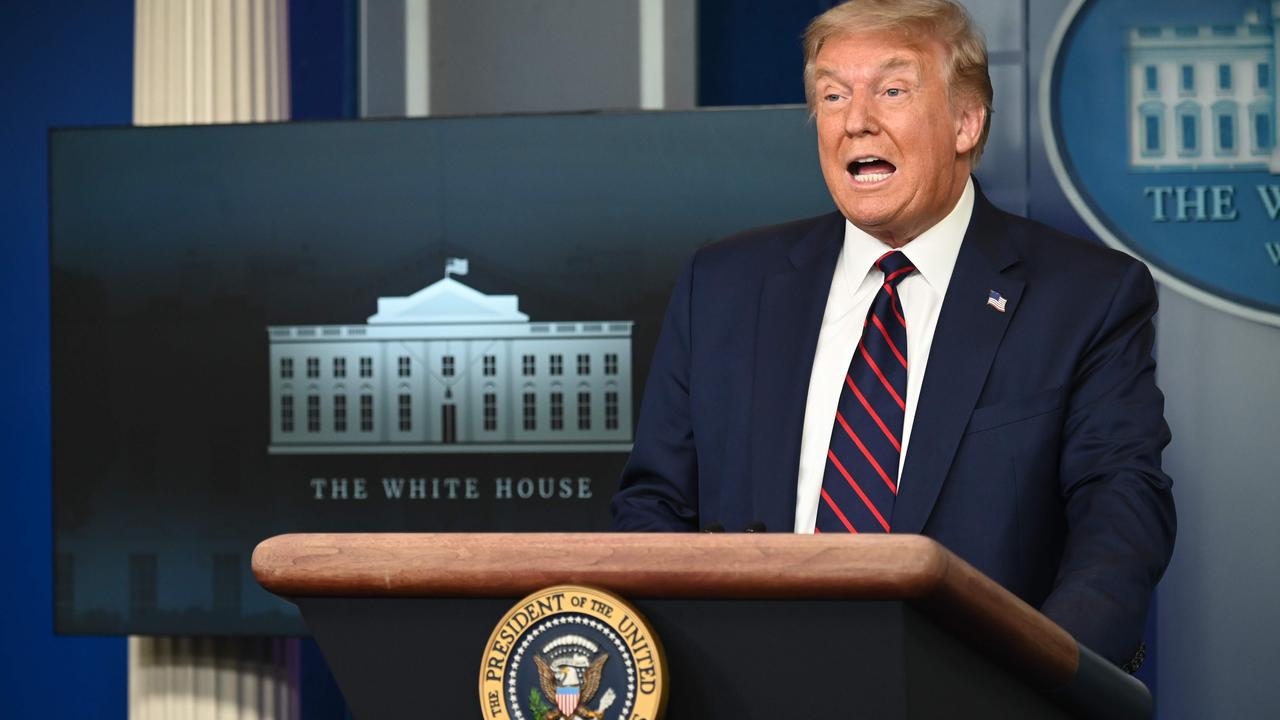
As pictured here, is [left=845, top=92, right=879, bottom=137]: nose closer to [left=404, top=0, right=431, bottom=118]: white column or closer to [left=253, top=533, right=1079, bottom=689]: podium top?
[left=253, top=533, right=1079, bottom=689]: podium top

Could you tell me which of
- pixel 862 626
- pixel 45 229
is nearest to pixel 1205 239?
pixel 862 626

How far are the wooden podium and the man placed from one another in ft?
1.77

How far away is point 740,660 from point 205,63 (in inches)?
116

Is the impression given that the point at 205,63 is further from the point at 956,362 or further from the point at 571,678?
the point at 571,678

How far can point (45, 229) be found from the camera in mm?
4055

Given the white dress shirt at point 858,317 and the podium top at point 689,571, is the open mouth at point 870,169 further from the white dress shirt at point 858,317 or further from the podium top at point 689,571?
the podium top at point 689,571

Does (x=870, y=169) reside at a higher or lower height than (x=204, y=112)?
lower

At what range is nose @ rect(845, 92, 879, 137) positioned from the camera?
5.40 feet

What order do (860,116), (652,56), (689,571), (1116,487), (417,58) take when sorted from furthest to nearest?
(417,58) → (652,56) → (860,116) → (1116,487) → (689,571)

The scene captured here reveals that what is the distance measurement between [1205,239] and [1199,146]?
0.60ft

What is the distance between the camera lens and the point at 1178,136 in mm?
2775

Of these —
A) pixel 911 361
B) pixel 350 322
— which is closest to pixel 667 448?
pixel 911 361

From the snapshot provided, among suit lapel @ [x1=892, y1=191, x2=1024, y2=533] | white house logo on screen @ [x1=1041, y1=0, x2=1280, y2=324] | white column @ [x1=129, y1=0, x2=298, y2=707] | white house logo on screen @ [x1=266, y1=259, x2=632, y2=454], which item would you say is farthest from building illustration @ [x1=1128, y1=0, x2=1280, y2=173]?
white column @ [x1=129, y1=0, x2=298, y2=707]

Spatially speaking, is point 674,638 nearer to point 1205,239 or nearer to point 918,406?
point 918,406
